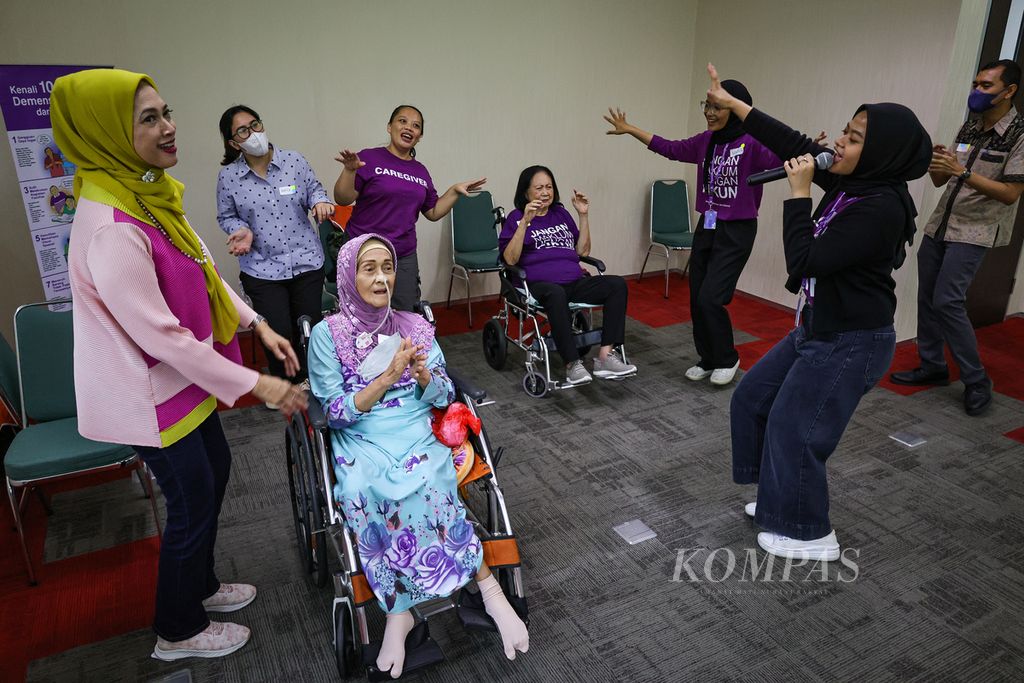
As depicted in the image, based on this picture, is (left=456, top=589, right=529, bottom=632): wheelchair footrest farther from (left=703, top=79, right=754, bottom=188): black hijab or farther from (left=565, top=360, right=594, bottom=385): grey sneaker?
(left=703, top=79, right=754, bottom=188): black hijab

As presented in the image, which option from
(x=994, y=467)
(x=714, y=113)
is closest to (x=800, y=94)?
(x=714, y=113)

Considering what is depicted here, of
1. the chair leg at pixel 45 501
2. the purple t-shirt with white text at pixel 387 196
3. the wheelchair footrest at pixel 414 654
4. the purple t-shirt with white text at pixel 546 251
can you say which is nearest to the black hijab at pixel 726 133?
the purple t-shirt with white text at pixel 546 251

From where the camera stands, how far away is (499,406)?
3730 mm

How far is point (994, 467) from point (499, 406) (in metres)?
2.44

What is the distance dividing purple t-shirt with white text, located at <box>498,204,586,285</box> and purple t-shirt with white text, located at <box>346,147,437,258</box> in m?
0.63

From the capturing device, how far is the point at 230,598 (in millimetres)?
2211

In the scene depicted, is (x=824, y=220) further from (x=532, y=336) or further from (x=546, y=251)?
(x=532, y=336)

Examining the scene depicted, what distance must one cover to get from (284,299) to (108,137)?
199 cm

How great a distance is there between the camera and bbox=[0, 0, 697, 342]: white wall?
3992mm

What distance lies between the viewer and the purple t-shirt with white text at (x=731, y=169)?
11.5 feet

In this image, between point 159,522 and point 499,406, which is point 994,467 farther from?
point 159,522

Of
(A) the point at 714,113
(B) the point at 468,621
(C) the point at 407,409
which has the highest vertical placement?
(A) the point at 714,113

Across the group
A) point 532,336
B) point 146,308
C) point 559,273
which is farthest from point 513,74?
point 146,308

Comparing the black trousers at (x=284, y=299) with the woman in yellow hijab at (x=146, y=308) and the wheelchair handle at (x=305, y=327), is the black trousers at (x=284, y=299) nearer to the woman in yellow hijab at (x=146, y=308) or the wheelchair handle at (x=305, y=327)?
the wheelchair handle at (x=305, y=327)
